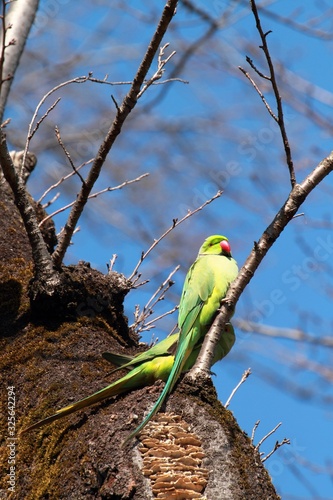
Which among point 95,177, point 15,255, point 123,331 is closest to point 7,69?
point 15,255

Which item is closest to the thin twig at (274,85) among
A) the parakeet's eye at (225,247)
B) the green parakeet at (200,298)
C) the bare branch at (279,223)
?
the bare branch at (279,223)

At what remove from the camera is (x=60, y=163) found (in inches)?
363

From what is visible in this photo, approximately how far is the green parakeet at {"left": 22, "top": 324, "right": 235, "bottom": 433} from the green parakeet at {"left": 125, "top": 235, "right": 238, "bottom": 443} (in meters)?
0.05

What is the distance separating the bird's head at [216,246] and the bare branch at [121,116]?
4.78 feet

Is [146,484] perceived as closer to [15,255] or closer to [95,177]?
[95,177]

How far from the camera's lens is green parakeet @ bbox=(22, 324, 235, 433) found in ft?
7.57

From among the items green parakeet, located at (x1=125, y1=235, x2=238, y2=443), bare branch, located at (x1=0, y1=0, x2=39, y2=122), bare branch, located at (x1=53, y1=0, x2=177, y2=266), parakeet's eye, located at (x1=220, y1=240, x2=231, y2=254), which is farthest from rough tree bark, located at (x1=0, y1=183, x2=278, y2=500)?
bare branch, located at (x1=0, y1=0, x2=39, y2=122)

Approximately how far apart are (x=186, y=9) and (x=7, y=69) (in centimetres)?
197

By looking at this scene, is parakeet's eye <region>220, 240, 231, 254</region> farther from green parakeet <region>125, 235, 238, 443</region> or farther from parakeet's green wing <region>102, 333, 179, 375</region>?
parakeet's green wing <region>102, 333, 179, 375</region>

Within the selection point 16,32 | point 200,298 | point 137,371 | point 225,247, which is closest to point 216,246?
point 225,247

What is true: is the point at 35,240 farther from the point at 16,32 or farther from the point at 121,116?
the point at 16,32

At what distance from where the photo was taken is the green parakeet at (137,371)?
2.31 m

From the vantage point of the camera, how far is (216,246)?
4113 mm

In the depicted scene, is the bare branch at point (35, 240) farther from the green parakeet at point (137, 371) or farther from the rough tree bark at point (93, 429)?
the green parakeet at point (137, 371)
